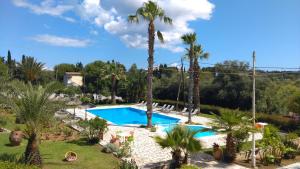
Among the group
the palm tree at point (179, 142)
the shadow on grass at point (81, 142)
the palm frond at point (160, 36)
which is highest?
the palm frond at point (160, 36)

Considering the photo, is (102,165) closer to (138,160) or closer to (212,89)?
(138,160)

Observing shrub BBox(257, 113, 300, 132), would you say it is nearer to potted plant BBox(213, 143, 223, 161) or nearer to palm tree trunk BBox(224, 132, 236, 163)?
palm tree trunk BBox(224, 132, 236, 163)

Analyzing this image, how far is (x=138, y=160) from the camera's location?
559 inches

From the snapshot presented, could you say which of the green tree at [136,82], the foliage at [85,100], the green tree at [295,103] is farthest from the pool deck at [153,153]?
the green tree at [136,82]

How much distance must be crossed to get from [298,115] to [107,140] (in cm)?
1484

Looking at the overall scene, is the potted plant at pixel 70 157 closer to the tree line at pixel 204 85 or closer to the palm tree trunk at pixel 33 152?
the palm tree trunk at pixel 33 152

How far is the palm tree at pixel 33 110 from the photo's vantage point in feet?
39.9

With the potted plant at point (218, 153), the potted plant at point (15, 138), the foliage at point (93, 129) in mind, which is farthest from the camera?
the foliage at point (93, 129)

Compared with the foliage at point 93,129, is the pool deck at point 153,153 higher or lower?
lower

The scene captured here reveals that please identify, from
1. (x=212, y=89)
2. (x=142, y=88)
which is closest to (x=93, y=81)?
(x=142, y=88)

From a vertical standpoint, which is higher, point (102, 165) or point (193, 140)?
point (193, 140)

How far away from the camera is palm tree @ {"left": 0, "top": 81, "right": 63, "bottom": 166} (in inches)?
479

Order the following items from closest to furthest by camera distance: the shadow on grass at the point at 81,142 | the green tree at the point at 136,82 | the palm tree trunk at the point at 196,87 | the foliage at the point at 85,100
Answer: the shadow on grass at the point at 81,142 → the palm tree trunk at the point at 196,87 → the foliage at the point at 85,100 → the green tree at the point at 136,82

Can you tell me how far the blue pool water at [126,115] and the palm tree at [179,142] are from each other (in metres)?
16.3
